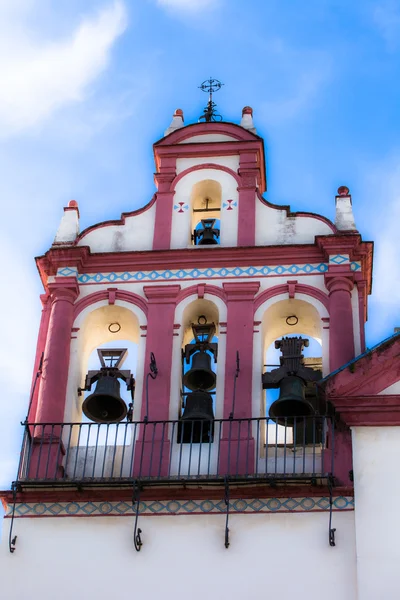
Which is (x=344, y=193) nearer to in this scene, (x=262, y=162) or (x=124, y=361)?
(x=262, y=162)

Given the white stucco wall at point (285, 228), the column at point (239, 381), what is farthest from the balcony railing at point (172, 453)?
the white stucco wall at point (285, 228)

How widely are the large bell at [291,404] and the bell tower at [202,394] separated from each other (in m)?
0.02

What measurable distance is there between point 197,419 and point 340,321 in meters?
2.14

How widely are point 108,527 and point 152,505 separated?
1.72 feet

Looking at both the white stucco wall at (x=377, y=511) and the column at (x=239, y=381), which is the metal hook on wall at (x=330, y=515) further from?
the column at (x=239, y=381)

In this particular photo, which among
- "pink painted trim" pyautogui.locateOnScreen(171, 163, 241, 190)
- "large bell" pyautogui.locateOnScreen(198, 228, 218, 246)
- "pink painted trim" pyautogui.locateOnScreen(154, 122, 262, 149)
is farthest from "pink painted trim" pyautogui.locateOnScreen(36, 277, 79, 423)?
"pink painted trim" pyautogui.locateOnScreen(154, 122, 262, 149)

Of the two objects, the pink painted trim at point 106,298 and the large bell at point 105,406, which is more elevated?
the pink painted trim at point 106,298

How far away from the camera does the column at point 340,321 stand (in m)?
18.4

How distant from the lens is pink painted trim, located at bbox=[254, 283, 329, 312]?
1920 centimetres

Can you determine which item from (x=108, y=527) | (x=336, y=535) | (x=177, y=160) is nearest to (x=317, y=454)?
(x=336, y=535)

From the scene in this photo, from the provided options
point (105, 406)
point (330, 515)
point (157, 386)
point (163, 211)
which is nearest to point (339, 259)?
point (163, 211)

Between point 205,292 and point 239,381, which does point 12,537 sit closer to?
point 239,381

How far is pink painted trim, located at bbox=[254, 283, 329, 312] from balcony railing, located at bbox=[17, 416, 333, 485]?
1662 millimetres

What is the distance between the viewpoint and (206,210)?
20969 millimetres
